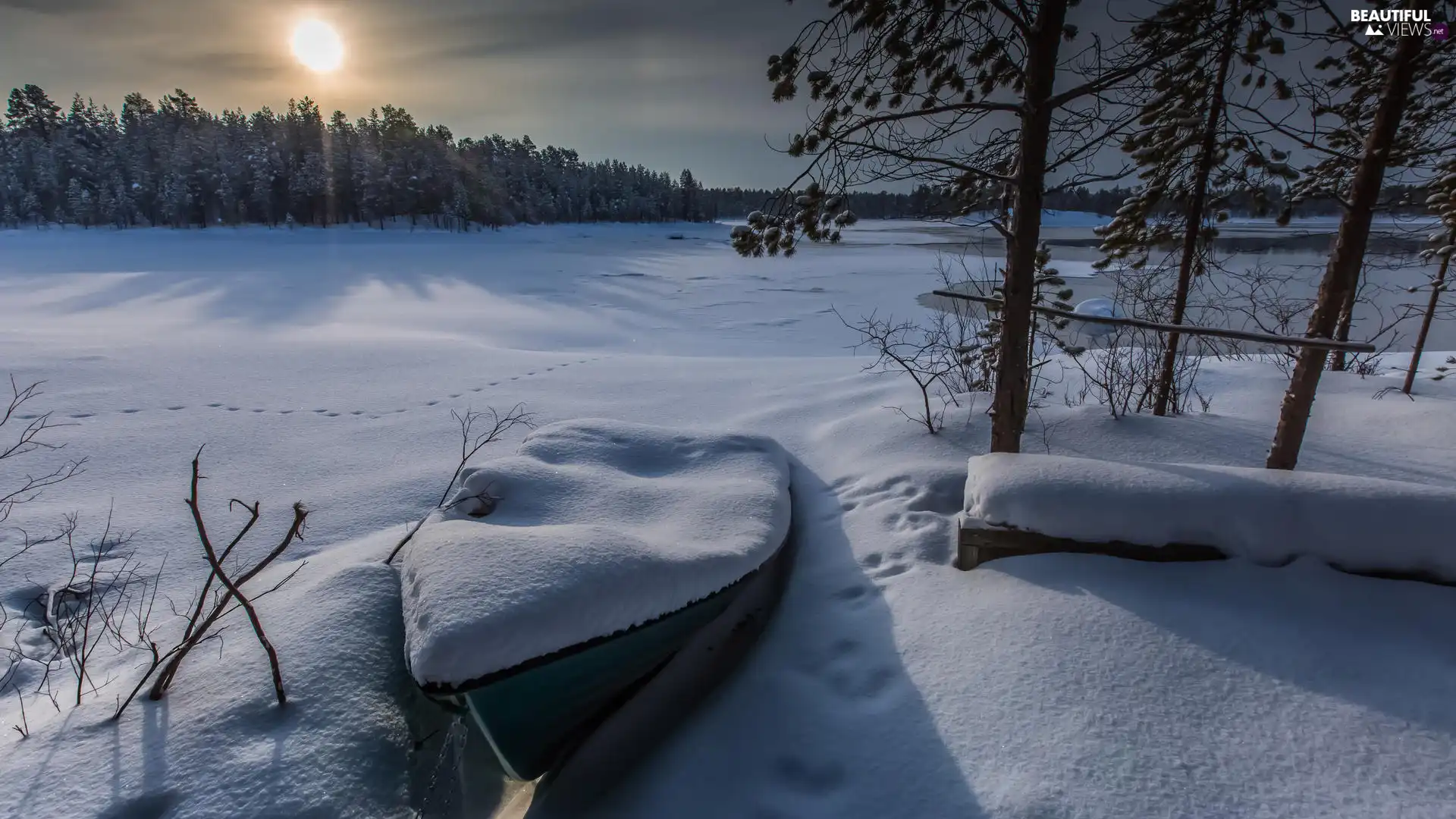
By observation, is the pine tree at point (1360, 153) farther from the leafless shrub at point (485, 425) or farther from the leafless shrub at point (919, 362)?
the leafless shrub at point (485, 425)

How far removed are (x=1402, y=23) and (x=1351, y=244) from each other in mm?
1277

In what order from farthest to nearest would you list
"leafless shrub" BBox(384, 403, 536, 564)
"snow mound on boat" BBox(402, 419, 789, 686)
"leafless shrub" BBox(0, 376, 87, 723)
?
1. "leafless shrub" BBox(384, 403, 536, 564)
2. "leafless shrub" BBox(0, 376, 87, 723)
3. "snow mound on boat" BBox(402, 419, 789, 686)

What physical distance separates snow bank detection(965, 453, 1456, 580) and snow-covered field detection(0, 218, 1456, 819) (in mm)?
128

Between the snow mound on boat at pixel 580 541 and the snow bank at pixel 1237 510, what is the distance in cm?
138

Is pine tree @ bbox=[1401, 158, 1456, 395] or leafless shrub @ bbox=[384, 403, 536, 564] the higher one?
pine tree @ bbox=[1401, 158, 1456, 395]

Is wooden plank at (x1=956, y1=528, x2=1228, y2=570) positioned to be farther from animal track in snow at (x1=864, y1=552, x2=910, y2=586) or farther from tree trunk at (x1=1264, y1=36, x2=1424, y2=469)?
tree trunk at (x1=1264, y1=36, x2=1424, y2=469)

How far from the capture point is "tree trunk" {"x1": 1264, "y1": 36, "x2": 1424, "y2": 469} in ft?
12.1

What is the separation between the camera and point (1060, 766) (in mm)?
1920

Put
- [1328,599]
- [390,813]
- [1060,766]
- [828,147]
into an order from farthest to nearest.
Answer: [828,147], [1328,599], [390,813], [1060,766]

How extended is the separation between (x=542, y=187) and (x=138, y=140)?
3161 cm

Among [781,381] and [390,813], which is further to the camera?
[781,381]

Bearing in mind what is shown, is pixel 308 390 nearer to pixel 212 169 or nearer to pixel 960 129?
pixel 960 129

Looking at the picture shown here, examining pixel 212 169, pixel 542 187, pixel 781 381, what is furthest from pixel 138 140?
pixel 781 381

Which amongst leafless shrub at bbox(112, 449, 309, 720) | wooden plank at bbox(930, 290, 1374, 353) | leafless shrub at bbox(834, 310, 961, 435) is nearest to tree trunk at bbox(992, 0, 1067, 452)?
wooden plank at bbox(930, 290, 1374, 353)
